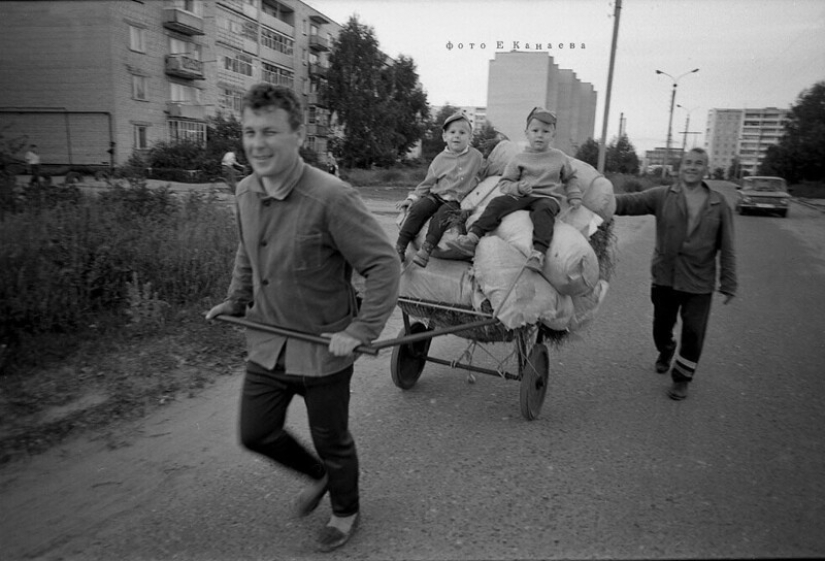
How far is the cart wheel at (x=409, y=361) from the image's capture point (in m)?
4.77

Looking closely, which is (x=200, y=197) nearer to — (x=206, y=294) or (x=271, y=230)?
(x=206, y=294)

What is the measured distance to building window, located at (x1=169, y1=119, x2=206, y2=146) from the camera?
3759 cm

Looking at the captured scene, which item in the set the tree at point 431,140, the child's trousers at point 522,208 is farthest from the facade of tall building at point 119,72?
the tree at point 431,140

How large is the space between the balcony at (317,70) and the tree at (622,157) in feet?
90.7

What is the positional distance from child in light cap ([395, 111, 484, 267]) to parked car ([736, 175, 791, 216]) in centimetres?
2531

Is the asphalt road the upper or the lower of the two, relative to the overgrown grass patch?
lower

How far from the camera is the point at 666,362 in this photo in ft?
18.1

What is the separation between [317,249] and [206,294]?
4.44 metres

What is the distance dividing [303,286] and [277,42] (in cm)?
5395

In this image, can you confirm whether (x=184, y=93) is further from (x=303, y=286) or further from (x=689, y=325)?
(x=303, y=286)

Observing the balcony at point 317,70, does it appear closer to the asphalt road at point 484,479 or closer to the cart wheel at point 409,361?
the asphalt road at point 484,479

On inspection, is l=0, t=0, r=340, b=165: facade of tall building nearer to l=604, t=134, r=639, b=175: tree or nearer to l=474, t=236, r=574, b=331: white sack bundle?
l=474, t=236, r=574, b=331: white sack bundle

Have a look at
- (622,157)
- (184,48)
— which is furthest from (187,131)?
(622,157)

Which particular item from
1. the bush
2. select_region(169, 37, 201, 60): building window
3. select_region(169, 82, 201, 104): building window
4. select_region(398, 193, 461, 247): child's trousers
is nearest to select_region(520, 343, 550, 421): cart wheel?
select_region(398, 193, 461, 247): child's trousers
